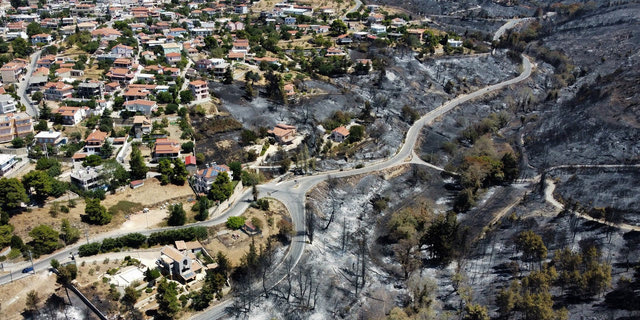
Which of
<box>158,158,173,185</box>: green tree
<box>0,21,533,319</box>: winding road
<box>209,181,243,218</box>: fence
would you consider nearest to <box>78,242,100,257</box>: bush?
<box>0,21,533,319</box>: winding road

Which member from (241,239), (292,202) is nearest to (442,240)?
(292,202)

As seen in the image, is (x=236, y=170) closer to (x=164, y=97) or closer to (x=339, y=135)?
(x=339, y=135)

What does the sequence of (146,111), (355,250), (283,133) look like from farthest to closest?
(283,133) < (146,111) < (355,250)

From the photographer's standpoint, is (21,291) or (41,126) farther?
(41,126)

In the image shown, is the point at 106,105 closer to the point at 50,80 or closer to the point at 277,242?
the point at 50,80

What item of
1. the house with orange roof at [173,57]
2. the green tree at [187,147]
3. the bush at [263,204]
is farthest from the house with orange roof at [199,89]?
the bush at [263,204]

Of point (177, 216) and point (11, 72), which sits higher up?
point (11, 72)

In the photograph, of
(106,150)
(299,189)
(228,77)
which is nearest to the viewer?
(299,189)

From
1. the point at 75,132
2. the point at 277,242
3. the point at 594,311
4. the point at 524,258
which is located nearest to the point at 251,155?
the point at 277,242

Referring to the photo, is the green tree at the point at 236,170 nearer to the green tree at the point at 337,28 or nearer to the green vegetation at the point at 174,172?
the green vegetation at the point at 174,172
